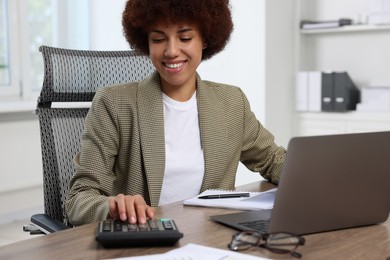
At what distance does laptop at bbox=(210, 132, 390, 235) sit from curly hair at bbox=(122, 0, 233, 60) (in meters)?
0.63

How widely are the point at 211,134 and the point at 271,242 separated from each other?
0.69m

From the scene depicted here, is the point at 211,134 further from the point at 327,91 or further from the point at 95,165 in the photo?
the point at 327,91

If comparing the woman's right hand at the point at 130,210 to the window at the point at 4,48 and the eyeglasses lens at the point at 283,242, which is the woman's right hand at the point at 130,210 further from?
the window at the point at 4,48

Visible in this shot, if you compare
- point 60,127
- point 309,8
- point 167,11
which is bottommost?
point 60,127

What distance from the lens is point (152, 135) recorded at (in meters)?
1.72

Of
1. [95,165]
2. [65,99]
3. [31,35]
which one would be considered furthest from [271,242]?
[31,35]

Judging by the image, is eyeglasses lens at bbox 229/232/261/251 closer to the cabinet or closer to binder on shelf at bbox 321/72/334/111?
the cabinet

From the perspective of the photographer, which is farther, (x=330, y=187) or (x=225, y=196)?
(x=225, y=196)

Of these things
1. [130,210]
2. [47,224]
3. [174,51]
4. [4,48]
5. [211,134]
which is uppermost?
[4,48]

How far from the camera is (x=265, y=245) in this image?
1.16 m

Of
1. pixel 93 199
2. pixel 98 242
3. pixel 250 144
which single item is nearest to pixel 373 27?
pixel 250 144

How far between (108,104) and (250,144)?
1.55 ft

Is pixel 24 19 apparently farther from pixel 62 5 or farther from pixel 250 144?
pixel 250 144

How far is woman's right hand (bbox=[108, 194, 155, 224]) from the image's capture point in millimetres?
1268
